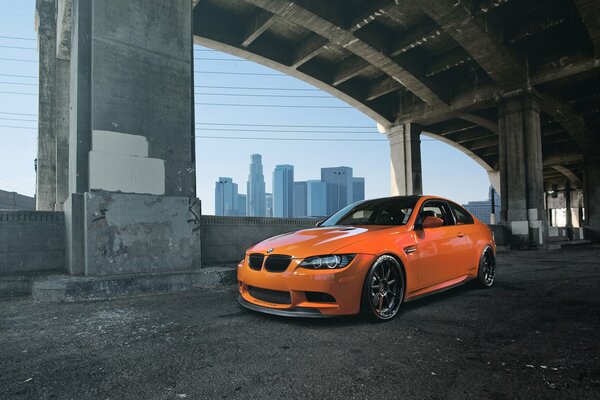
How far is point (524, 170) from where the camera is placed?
16.8m

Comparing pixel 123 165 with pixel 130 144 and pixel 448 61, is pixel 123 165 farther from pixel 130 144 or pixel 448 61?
pixel 448 61

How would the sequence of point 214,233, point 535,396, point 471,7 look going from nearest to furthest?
point 535,396 < point 214,233 < point 471,7

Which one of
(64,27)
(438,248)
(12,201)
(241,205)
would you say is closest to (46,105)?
(64,27)

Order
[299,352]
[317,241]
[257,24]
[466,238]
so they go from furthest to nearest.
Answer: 1. [257,24]
2. [466,238]
3. [317,241]
4. [299,352]

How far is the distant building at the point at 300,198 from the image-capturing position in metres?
129

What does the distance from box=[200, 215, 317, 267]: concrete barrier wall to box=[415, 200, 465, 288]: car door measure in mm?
4393

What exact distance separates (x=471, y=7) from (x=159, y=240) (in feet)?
38.6

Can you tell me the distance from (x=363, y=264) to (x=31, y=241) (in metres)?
5.45

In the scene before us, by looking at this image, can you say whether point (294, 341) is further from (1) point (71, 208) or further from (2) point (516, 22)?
(2) point (516, 22)

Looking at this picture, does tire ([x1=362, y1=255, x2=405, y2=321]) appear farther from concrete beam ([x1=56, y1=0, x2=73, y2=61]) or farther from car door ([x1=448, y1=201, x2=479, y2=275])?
concrete beam ([x1=56, y1=0, x2=73, y2=61])

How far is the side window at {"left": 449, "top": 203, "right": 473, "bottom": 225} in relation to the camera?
5039mm

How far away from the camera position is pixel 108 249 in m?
5.25

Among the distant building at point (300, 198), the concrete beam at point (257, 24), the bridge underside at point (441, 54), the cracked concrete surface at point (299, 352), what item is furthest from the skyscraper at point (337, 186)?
the cracked concrete surface at point (299, 352)

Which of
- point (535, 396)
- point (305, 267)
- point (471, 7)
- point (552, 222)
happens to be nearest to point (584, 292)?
point (535, 396)
